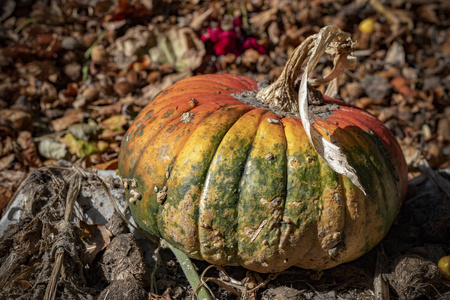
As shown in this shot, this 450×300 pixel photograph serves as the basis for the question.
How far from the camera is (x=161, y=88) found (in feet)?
13.6

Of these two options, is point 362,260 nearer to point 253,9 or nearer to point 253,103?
point 253,103

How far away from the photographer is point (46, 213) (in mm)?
2393

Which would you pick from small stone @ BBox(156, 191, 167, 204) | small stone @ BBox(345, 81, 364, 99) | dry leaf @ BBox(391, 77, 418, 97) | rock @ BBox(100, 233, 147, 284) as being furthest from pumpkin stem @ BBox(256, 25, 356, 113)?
dry leaf @ BBox(391, 77, 418, 97)

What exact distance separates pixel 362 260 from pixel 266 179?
1017mm

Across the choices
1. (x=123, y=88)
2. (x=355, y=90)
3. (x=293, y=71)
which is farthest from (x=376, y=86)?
(x=123, y=88)

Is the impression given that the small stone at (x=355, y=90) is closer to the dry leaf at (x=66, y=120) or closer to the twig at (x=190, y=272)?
the dry leaf at (x=66, y=120)

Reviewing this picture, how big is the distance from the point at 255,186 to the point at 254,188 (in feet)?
0.04

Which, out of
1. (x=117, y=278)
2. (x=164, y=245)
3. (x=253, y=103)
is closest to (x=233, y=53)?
(x=253, y=103)

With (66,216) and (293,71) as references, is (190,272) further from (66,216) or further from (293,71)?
(293,71)

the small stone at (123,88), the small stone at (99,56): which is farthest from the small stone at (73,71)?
the small stone at (123,88)

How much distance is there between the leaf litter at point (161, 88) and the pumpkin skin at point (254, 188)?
0.98ft

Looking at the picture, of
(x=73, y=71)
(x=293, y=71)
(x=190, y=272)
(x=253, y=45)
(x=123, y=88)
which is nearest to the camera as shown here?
(x=190, y=272)

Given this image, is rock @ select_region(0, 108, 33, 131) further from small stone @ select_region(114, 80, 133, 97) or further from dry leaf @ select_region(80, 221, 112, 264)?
dry leaf @ select_region(80, 221, 112, 264)

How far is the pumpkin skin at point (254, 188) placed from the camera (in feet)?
6.40
